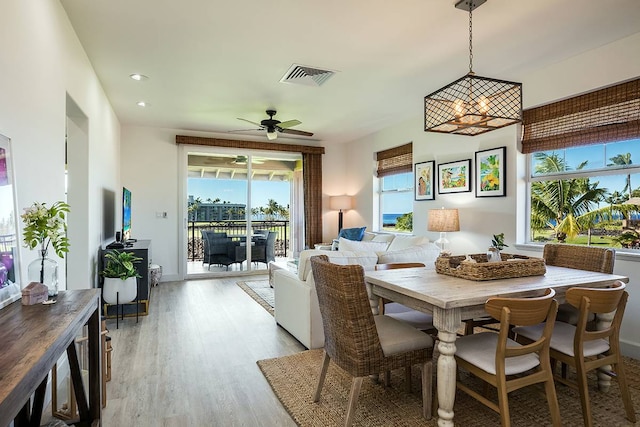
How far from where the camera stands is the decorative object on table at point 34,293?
59.0 inches

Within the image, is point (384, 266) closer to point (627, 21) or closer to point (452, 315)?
point (452, 315)

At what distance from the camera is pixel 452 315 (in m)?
1.79

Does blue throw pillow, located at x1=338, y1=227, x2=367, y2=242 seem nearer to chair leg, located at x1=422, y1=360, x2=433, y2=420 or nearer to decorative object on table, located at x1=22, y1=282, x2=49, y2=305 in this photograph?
chair leg, located at x1=422, y1=360, x2=433, y2=420

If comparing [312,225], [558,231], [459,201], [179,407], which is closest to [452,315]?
[179,407]

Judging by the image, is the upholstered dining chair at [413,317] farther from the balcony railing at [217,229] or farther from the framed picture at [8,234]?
the balcony railing at [217,229]

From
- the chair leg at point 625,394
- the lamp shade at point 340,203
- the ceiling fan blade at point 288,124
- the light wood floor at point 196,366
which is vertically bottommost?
the light wood floor at point 196,366

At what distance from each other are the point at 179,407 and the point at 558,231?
372 cm

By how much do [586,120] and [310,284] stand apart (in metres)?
2.92

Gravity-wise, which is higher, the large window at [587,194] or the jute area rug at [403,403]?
the large window at [587,194]

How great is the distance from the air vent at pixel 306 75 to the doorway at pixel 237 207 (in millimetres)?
3002

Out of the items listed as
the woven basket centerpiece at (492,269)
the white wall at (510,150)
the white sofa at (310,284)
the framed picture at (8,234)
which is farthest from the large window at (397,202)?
the framed picture at (8,234)

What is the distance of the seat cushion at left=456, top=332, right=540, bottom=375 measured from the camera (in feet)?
5.85

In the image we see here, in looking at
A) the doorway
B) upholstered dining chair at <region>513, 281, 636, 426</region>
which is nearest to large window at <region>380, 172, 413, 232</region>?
the doorway

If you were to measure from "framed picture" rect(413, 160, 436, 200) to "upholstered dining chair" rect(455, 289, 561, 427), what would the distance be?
3300 millimetres
